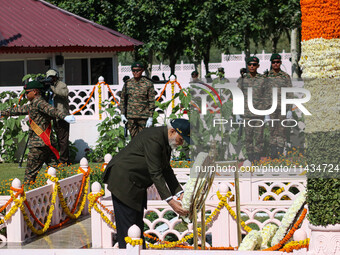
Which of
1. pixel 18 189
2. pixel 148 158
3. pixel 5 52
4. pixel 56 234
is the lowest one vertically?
pixel 56 234

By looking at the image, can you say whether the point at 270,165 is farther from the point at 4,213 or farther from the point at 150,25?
the point at 150,25

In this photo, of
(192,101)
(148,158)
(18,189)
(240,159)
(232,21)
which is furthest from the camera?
(232,21)

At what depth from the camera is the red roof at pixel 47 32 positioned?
19.4m

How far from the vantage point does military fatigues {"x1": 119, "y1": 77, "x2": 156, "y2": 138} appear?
12883 millimetres

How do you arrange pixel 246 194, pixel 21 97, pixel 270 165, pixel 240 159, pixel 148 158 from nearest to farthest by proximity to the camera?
pixel 148 158
pixel 246 194
pixel 270 165
pixel 240 159
pixel 21 97

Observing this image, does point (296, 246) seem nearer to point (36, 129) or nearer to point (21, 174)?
point (36, 129)

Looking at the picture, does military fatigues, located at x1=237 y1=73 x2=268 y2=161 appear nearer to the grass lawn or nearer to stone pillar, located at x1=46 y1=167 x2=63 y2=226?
the grass lawn

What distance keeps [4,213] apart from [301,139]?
19.3ft

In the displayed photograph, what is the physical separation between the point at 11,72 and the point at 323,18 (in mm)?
17130

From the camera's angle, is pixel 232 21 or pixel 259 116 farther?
pixel 232 21

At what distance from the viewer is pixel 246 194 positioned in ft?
29.3

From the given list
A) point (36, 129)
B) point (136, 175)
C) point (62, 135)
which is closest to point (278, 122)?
point (36, 129)

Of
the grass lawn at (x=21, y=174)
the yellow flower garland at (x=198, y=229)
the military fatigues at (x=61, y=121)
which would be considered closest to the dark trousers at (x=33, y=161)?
the grass lawn at (x=21, y=174)

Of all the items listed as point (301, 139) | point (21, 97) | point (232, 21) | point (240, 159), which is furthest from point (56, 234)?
point (232, 21)
